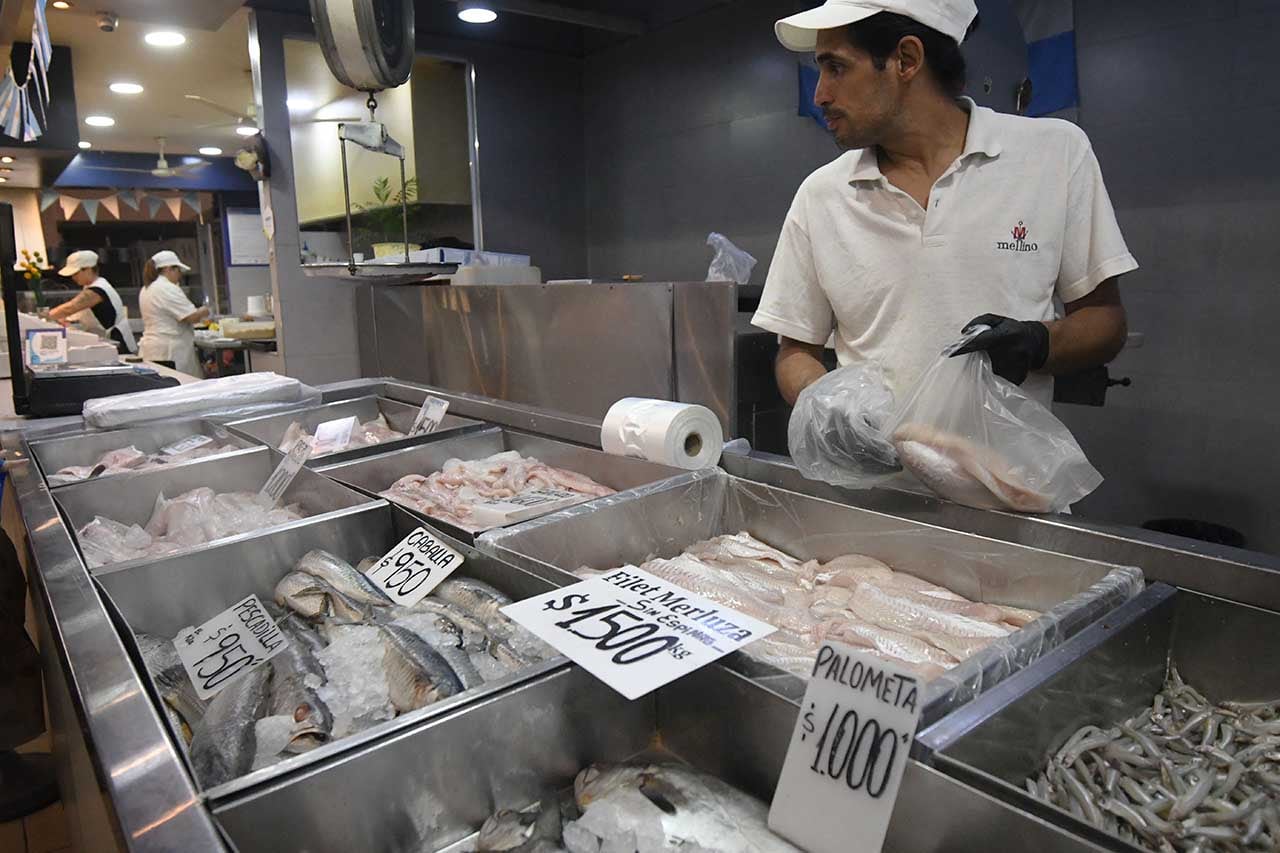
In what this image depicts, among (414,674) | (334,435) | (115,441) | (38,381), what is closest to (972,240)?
(414,674)

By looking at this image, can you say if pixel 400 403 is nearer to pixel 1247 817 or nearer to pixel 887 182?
pixel 887 182

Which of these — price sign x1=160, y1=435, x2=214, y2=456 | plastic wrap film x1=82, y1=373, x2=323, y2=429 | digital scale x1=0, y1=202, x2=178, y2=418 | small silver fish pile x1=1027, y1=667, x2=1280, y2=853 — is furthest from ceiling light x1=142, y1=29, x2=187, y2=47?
small silver fish pile x1=1027, y1=667, x2=1280, y2=853

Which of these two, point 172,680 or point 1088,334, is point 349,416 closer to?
point 172,680

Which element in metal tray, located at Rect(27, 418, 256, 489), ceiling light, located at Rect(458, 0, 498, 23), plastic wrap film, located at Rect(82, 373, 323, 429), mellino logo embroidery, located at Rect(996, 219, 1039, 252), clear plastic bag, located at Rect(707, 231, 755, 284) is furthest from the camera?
ceiling light, located at Rect(458, 0, 498, 23)

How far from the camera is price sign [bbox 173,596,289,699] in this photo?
1.24 metres

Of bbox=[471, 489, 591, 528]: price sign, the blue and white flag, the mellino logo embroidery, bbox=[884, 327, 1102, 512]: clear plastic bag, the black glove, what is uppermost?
the blue and white flag

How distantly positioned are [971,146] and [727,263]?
277cm

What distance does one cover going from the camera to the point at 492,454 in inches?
105

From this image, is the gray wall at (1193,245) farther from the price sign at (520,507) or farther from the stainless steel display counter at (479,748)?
the price sign at (520,507)

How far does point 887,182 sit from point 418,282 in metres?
4.19

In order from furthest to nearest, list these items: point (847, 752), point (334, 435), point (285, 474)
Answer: point (334, 435)
point (285, 474)
point (847, 752)

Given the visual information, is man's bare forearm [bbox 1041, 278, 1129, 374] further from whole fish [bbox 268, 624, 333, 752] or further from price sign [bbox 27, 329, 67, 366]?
price sign [bbox 27, 329, 67, 366]

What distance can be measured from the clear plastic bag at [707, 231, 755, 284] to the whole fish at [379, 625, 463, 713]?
11.8ft

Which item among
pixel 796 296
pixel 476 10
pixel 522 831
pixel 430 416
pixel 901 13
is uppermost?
pixel 476 10
